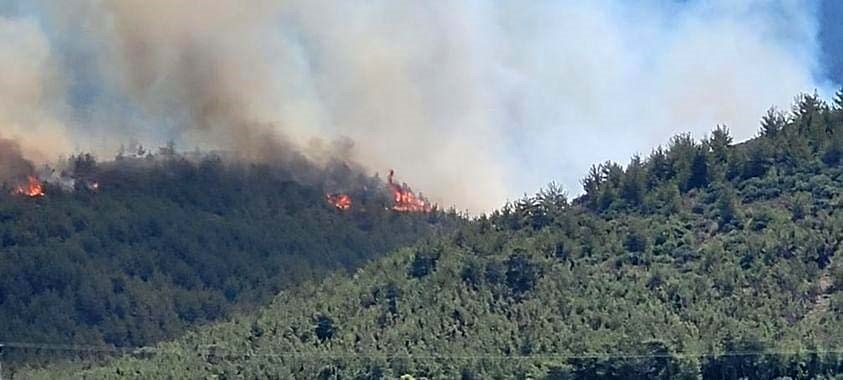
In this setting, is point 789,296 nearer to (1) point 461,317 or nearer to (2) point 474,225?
(1) point 461,317

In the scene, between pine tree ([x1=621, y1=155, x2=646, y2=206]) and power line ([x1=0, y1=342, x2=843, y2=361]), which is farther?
pine tree ([x1=621, y1=155, x2=646, y2=206])

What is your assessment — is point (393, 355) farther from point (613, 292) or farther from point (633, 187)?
point (633, 187)

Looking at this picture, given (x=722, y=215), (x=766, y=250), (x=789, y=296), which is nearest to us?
(x=789, y=296)

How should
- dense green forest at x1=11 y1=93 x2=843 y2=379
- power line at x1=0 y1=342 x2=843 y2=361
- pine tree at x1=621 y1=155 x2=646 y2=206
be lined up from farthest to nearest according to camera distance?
pine tree at x1=621 y1=155 x2=646 y2=206
dense green forest at x1=11 y1=93 x2=843 y2=379
power line at x1=0 y1=342 x2=843 y2=361

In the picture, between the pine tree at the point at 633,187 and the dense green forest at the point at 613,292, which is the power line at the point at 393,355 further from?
the pine tree at the point at 633,187

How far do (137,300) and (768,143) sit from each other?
69008 millimetres

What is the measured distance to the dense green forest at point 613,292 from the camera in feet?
348

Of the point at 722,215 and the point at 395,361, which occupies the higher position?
the point at 722,215

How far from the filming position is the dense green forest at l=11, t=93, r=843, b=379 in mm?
105938

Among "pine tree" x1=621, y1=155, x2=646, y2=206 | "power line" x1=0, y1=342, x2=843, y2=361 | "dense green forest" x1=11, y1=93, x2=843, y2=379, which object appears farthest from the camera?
"pine tree" x1=621, y1=155, x2=646, y2=206

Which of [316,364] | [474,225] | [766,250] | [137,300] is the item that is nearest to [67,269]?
[137,300]

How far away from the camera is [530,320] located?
119625 millimetres

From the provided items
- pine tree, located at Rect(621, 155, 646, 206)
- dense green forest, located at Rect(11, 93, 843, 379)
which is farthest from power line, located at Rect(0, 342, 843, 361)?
pine tree, located at Rect(621, 155, 646, 206)

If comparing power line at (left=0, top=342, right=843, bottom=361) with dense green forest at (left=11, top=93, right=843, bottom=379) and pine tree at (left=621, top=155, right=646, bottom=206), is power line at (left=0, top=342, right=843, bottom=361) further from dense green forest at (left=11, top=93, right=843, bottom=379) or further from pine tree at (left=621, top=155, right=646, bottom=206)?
pine tree at (left=621, top=155, right=646, bottom=206)
